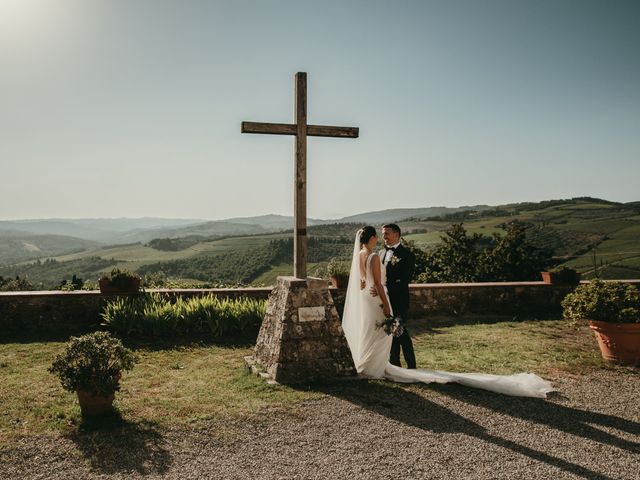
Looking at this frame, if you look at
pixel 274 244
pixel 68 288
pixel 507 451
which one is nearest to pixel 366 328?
pixel 507 451

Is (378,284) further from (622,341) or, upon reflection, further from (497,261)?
(497,261)

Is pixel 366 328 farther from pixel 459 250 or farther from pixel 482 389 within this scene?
pixel 459 250

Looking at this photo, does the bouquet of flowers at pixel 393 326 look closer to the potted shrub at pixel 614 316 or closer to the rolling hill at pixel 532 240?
the potted shrub at pixel 614 316

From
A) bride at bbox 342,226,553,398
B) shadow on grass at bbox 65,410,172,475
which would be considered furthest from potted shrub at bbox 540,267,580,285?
shadow on grass at bbox 65,410,172,475

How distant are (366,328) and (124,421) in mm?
3178

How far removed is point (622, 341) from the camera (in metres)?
6.64

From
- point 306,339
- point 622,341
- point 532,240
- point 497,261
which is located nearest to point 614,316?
point 622,341

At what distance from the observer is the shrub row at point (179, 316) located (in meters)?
8.64

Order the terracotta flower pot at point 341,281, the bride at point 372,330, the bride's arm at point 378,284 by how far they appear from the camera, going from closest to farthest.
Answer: the bride at point 372,330
the bride's arm at point 378,284
the terracotta flower pot at point 341,281

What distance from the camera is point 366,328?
20.6 feet

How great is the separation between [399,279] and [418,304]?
4696mm

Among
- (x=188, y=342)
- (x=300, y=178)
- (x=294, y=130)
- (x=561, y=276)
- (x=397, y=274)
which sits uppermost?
(x=294, y=130)

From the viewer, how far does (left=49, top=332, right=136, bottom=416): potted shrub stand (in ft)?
15.0

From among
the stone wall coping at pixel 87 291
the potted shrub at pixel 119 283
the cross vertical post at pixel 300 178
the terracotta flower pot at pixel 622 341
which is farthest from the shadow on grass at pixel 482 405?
the potted shrub at pixel 119 283
